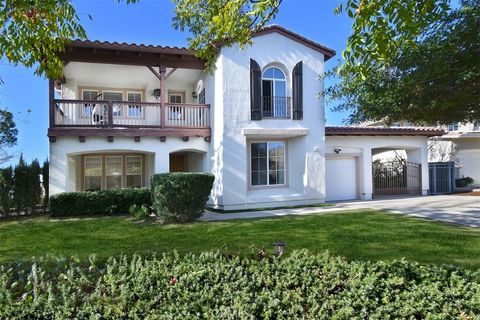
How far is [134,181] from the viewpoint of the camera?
1800cm

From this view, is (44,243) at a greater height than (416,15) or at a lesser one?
lesser

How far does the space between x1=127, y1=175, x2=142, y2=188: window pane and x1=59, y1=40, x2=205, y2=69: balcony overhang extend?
585cm

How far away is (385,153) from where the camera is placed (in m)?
26.2

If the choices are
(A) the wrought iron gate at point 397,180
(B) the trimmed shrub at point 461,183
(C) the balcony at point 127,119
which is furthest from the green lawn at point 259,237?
(B) the trimmed shrub at point 461,183

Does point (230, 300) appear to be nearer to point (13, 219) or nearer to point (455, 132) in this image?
point (13, 219)

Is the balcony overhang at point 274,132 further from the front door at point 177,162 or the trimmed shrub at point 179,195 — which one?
the front door at point 177,162

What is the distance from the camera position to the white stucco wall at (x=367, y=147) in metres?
18.1

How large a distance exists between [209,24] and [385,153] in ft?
77.2

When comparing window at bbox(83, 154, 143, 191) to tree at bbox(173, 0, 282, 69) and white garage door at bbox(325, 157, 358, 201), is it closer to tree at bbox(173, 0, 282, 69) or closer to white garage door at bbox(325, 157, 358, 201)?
white garage door at bbox(325, 157, 358, 201)

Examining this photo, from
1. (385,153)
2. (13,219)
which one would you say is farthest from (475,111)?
(385,153)

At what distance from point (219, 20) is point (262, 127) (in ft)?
35.8

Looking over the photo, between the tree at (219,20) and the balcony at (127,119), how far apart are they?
9031mm

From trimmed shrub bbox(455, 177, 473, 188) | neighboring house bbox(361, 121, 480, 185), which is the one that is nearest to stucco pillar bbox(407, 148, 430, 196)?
trimmed shrub bbox(455, 177, 473, 188)

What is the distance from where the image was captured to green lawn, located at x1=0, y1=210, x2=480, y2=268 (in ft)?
24.3
